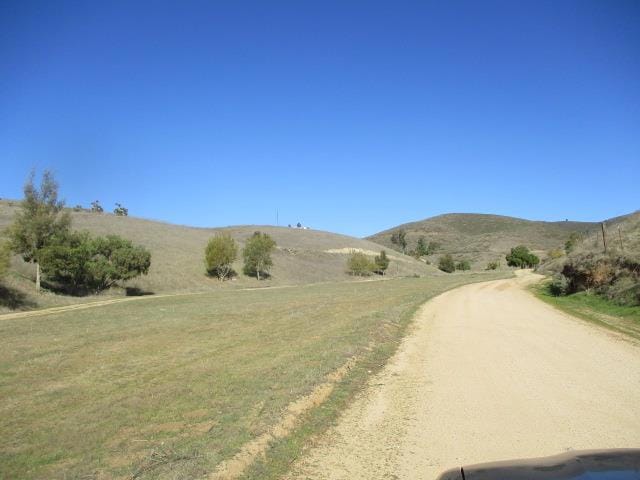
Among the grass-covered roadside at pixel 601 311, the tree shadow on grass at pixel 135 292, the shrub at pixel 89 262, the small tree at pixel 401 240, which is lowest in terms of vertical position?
the grass-covered roadside at pixel 601 311

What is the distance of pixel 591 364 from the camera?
1088 cm

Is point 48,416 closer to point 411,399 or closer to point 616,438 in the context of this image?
point 411,399

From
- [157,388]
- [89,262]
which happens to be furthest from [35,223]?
[157,388]

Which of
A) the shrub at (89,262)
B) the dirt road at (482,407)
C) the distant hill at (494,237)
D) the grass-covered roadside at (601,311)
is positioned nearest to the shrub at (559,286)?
the grass-covered roadside at (601,311)

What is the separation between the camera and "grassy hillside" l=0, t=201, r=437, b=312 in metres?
54.6

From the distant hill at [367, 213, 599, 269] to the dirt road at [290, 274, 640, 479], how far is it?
12596cm

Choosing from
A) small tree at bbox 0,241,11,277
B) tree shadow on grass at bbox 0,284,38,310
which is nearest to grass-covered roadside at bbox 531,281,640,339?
tree shadow on grass at bbox 0,284,38,310

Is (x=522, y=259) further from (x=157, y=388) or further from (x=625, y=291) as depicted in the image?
(x=157, y=388)

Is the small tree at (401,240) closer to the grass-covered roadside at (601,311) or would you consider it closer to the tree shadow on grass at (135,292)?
the tree shadow on grass at (135,292)

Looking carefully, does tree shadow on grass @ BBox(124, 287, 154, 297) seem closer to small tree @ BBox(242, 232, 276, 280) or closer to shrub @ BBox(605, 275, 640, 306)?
small tree @ BBox(242, 232, 276, 280)

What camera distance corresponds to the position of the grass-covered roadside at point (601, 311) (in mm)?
17094

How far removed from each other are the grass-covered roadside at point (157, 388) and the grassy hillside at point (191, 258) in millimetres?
20668

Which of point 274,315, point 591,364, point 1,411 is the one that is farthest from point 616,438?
point 274,315

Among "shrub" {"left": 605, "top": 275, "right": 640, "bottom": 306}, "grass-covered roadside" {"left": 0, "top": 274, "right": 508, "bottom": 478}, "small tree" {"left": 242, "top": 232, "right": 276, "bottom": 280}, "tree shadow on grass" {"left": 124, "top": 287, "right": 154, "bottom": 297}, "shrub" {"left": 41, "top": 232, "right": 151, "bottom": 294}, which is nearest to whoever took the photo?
"grass-covered roadside" {"left": 0, "top": 274, "right": 508, "bottom": 478}
